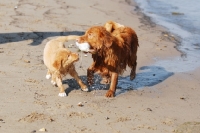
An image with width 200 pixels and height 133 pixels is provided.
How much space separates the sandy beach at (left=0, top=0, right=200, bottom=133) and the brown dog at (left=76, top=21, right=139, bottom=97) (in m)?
0.33

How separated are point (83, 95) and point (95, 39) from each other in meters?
0.92

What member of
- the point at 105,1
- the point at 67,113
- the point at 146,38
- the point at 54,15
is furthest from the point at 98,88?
the point at 105,1

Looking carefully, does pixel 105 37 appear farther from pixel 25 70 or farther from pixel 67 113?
pixel 25 70

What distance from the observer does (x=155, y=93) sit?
6.93m

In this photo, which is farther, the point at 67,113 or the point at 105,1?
the point at 105,1

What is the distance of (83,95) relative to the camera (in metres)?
6.48

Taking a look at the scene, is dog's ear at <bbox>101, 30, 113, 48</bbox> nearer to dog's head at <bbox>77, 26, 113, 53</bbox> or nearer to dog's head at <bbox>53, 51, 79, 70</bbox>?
dog's head at <bbox>77, 26, 113, 53</bbox>

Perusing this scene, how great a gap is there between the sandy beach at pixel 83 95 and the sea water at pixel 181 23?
Result: 0.93 ft

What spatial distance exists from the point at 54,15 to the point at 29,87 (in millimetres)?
6014

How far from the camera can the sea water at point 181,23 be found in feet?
29.1

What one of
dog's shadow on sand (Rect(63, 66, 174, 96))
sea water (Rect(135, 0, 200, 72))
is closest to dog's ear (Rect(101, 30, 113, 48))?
dog's shadow on sand (Rect(63, 66, 174, 96))

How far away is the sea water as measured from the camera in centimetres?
887

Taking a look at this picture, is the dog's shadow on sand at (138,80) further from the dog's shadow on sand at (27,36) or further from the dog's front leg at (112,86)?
the dog's shadow on sand at (27,36)

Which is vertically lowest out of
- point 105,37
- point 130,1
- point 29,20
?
point 130,1
